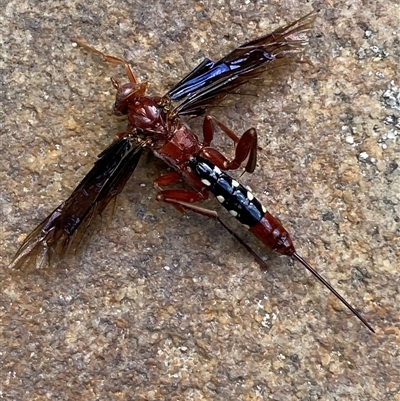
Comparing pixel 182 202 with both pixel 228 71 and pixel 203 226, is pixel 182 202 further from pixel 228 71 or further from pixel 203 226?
pixel 228 71

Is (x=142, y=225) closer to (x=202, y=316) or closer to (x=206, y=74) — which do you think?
(x=202, y=316)

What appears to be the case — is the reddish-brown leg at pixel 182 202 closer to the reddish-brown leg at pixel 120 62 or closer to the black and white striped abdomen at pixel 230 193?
the black and white striped abdomen at pixel 230 193

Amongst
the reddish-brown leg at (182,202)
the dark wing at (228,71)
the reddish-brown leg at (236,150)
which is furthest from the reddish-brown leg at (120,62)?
the reddish-brown leg at (182,202)

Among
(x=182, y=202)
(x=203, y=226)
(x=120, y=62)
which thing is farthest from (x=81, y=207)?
(x=120, y=62)

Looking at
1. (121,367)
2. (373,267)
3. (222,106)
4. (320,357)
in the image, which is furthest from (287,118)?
(121,367)

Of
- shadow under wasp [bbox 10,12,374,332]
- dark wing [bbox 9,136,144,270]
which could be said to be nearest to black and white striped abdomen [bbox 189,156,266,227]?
shadow under wasp [bbox 10,12,374,332]
